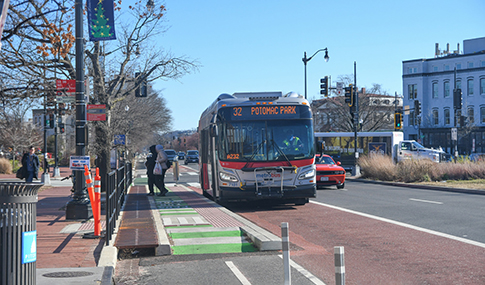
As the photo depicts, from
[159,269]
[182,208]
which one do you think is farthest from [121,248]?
[182,208]

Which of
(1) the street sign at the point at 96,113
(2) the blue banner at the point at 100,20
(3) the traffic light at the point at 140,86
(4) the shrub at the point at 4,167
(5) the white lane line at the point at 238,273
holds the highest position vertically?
(2) the blue banner at the point at 100,20

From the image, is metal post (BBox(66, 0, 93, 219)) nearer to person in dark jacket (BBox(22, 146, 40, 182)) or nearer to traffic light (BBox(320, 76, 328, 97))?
person in dark jacket (BBox(22, 146, 40, 182))

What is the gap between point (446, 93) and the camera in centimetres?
7038

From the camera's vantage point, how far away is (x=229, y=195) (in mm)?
14406

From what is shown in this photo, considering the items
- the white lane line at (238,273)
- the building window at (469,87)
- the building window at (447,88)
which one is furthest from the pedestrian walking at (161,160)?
the building window at (447,88)

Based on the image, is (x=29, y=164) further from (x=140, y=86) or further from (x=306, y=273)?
(x=306, y=273)

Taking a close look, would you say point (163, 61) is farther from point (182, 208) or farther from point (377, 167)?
point (377, 167)

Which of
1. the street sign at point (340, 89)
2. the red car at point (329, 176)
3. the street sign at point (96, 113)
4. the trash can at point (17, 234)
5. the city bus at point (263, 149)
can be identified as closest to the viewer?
the trash can at point (17, 234)

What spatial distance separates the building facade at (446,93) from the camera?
217 ft

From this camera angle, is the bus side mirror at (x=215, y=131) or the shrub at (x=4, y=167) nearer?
the bus side mirror at (x=215, y=131)

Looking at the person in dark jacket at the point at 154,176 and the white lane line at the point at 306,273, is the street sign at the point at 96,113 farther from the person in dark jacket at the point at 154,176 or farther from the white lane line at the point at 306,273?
the white lane line at the point at 306,273

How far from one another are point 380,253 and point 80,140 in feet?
25.4

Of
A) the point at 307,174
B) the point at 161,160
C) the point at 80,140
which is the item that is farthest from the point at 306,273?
the point at 161,160

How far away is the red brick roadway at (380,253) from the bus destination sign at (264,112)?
3.62 m
